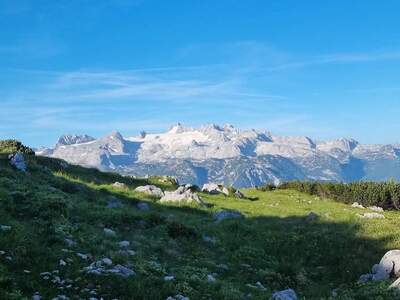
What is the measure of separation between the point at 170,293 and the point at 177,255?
654 cm

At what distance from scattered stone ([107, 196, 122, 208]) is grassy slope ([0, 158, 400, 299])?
578 millimetres

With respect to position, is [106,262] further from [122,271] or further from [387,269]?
[387,269]

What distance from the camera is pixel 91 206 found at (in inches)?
1135

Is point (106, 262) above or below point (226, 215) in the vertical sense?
above

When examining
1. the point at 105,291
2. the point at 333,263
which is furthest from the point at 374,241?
the point at 105,291

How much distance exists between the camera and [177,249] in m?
23.4

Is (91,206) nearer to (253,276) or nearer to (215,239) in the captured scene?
(215,239)

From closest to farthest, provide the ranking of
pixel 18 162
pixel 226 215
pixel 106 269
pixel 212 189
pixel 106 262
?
pixel 106 269, pixel 106 262, pixel 226 215, pixel 18 162, pixel 212 189

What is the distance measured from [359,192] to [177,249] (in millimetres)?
68517

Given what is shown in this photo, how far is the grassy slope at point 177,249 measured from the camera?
15211 mm

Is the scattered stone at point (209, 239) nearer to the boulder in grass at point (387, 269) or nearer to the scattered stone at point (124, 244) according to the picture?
the scattered stone at point (124, 244)

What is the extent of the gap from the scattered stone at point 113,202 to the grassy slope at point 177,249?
22.8 inches

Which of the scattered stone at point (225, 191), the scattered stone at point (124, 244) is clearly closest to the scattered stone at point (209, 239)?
the scattered stone at point (124, 244)

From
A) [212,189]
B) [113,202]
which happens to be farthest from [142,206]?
[212,189]
